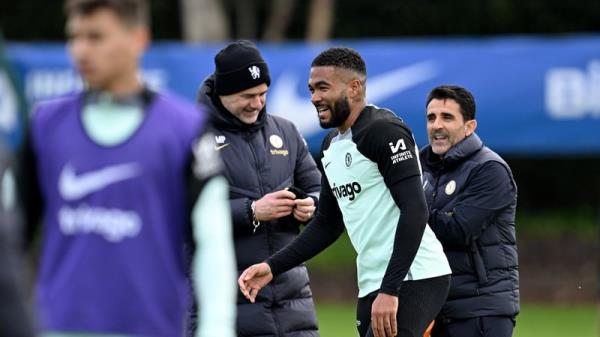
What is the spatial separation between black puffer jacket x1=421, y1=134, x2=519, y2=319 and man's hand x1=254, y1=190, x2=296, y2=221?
30.6 inches

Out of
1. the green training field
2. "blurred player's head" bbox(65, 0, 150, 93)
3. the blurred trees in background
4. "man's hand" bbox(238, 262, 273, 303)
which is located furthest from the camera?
the blurred trees in background

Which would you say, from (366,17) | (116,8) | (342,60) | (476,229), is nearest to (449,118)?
(476,229)

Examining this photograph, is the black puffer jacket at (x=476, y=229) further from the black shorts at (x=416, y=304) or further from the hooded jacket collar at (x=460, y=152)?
the black shorts at (x=416, y=304)

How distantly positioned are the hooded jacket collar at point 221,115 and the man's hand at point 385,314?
1245mm

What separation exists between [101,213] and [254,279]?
8.58ft

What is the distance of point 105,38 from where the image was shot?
4051mm

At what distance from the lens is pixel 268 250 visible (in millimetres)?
7055

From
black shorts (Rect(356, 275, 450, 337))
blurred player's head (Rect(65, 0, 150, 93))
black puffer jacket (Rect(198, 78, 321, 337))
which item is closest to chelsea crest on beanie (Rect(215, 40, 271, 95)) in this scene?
black puffer jacket (Rect(198, 78, 321, 337))

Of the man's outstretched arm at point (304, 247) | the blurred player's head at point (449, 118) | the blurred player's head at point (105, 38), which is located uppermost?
the blurred player's head at point (105, 38)

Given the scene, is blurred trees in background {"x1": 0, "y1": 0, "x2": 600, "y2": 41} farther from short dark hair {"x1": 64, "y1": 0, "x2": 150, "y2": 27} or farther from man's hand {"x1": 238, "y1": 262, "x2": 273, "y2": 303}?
short dark hair {"x1": 64, "y1": 0, "x2": 150, "y2": 27}

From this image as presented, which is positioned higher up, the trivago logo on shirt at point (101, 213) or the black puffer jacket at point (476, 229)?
the trivago logo on shirt at point (101, 213)

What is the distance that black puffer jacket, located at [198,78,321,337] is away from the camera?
691 centimetres

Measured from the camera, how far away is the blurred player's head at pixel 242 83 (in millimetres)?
6992

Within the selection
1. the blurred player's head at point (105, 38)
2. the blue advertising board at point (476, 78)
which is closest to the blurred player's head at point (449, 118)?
the blurred player's head at point (105, 38)
